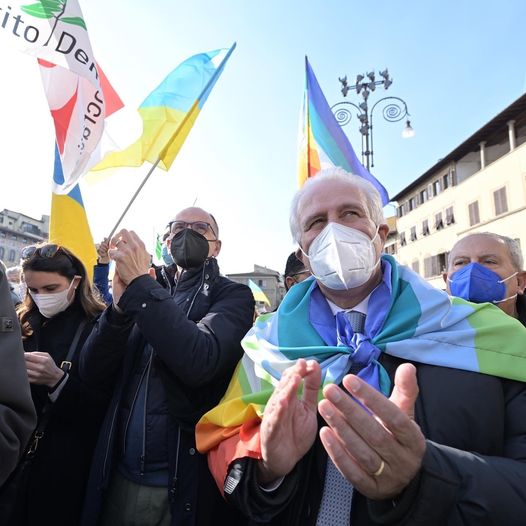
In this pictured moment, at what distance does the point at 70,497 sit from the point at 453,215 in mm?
28875

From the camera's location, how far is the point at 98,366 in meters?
2.11

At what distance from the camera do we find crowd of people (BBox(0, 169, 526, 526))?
1.09 metres

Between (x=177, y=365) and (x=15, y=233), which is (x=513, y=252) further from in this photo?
(x=15, y=233)

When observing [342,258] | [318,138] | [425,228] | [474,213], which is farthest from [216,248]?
[425,228]

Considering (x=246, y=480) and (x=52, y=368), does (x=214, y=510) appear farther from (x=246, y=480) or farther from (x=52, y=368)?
(x=52, y=368)

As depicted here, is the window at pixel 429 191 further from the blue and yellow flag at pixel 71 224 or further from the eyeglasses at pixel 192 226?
the eyeglasses at pixel 192 226

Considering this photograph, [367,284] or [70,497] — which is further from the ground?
[367,284]

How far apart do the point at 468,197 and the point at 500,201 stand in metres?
3.10

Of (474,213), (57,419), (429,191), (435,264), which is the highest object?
(429,191)

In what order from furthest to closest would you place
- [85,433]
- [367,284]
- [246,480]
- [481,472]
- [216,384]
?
1. [85,433]
2. [216,384]
3. [367,284]
4. [246,480]
5. [481,472]

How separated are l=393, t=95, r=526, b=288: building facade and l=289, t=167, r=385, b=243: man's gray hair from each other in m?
22.1

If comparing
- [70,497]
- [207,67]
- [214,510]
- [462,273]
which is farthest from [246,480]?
[207,67]

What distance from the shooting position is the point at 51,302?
2625mm

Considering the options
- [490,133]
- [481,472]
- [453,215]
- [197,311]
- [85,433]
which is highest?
[490,133]
